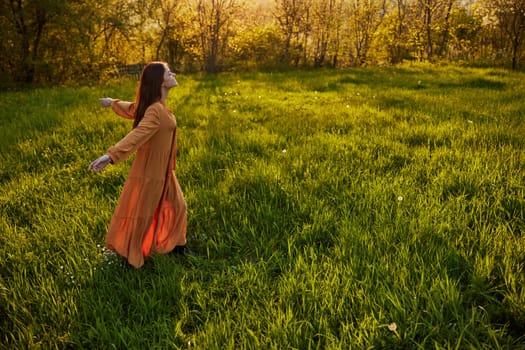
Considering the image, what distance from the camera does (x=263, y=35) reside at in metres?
23.7

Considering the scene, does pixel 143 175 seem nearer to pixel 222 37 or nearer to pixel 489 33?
pixel 222 37

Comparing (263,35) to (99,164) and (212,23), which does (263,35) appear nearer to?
(212,23)

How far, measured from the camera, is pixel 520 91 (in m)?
8.55

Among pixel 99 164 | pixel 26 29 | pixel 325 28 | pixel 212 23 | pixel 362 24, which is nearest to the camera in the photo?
pixel 99 164

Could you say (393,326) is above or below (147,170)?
below

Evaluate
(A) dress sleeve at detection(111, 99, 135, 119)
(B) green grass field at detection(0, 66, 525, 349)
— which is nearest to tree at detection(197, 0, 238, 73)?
(B) green grass field at detection(0, 66, 525, 349)

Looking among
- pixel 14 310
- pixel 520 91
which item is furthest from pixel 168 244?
pixel 520 91

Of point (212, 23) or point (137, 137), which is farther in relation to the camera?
point (212, 23)

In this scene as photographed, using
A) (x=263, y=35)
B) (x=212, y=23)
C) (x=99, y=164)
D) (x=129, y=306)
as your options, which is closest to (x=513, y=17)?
(x=263, y=35)

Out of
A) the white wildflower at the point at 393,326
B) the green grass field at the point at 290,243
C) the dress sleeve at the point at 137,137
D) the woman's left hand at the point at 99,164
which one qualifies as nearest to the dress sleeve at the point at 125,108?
the dress sleeve at the point at 137,137

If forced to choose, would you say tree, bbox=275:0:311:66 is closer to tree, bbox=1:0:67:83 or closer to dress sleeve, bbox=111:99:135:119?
tree, bbox=1:0:67:83

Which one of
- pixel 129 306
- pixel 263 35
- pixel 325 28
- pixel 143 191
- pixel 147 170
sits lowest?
pixel 129 306

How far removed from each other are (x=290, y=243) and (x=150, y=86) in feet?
5.98

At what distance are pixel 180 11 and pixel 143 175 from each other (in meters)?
21.9
